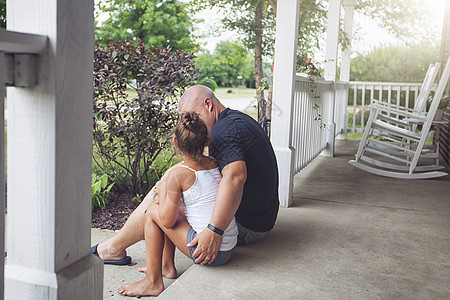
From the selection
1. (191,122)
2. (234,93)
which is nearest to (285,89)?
(191,122)

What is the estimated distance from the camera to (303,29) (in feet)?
32.6

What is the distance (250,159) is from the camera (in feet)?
7.61

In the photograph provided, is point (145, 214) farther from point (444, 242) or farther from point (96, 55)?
point (96, 55)

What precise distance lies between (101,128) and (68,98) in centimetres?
303

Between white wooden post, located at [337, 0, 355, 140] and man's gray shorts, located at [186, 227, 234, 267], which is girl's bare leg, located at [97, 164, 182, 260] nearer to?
man's gray shorts, located at [186, 227, 234, 267]

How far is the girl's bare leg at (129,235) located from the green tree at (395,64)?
1184 centimetres

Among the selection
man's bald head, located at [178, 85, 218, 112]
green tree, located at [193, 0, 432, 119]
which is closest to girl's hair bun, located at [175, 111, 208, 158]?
man's bald head, located at [178, 85, 218, 112]

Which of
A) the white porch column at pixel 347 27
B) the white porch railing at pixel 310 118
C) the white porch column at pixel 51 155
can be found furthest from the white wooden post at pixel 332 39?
the white porch column at pixel 51 155

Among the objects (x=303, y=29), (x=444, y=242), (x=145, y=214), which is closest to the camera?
(x=145, y=214)

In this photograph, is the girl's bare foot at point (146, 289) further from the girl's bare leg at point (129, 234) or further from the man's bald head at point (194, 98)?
the man's bald head at point (194, 98)

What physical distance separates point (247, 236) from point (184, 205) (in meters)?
0.47

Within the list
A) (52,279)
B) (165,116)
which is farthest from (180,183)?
(165,116)

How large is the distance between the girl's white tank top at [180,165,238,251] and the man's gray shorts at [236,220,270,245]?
0.36m

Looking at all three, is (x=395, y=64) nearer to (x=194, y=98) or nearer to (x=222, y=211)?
(x=194, y=98)
